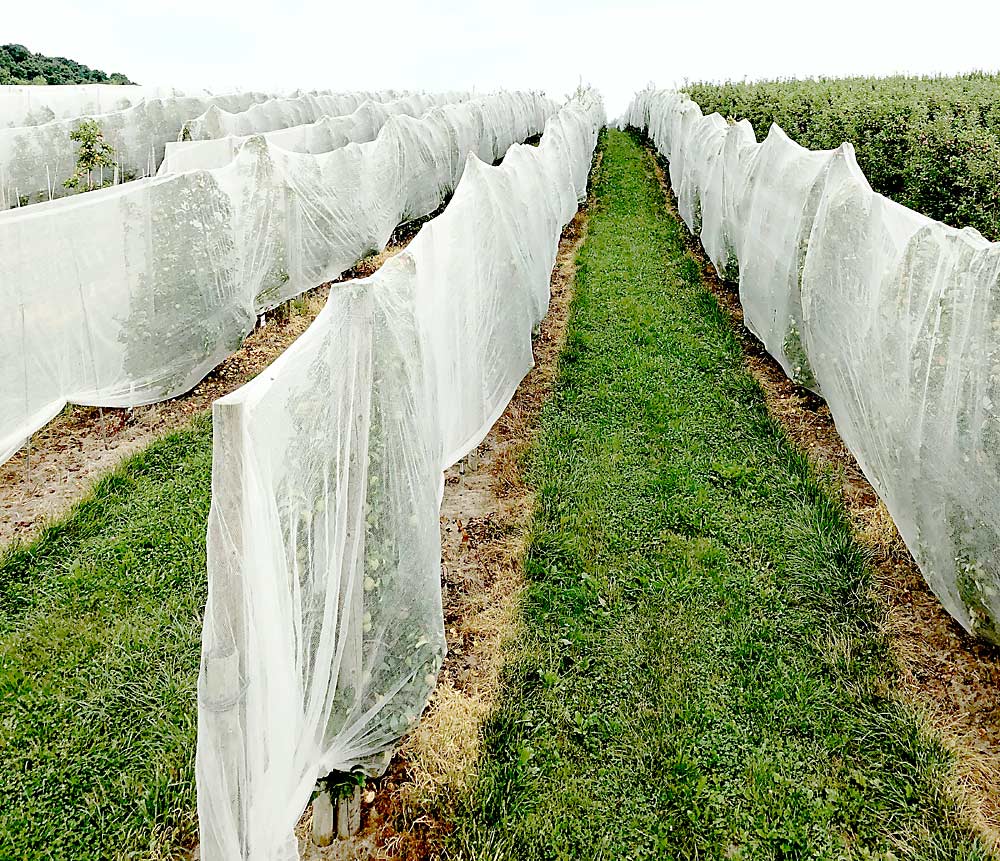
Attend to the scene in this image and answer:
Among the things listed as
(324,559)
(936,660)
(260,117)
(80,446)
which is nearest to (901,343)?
(936,660)

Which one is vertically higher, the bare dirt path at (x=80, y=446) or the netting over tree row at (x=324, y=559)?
the netting over tree row at (x=324, y=559)

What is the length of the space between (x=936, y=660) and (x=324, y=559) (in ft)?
9.08

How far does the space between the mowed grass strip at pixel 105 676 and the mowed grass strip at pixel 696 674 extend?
1.16m

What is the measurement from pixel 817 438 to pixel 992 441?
2526 millimetres

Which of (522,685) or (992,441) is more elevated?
(992,441)

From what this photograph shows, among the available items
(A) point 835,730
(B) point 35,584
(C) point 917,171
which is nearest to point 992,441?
(A) point 835,730

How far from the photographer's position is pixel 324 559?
8.06ft

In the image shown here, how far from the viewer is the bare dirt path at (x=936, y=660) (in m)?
2.96

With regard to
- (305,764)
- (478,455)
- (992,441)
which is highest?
Answer: (992,441)

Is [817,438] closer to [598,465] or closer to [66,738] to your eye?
[598,465]

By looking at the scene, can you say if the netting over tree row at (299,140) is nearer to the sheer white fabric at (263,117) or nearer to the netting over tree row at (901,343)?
the sheer white fabric at (263,117)

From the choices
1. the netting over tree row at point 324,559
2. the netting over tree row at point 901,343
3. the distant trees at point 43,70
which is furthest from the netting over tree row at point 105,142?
the distant trees at point 43,70

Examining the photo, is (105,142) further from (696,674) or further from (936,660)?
(936,660)

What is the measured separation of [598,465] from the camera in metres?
5.23
